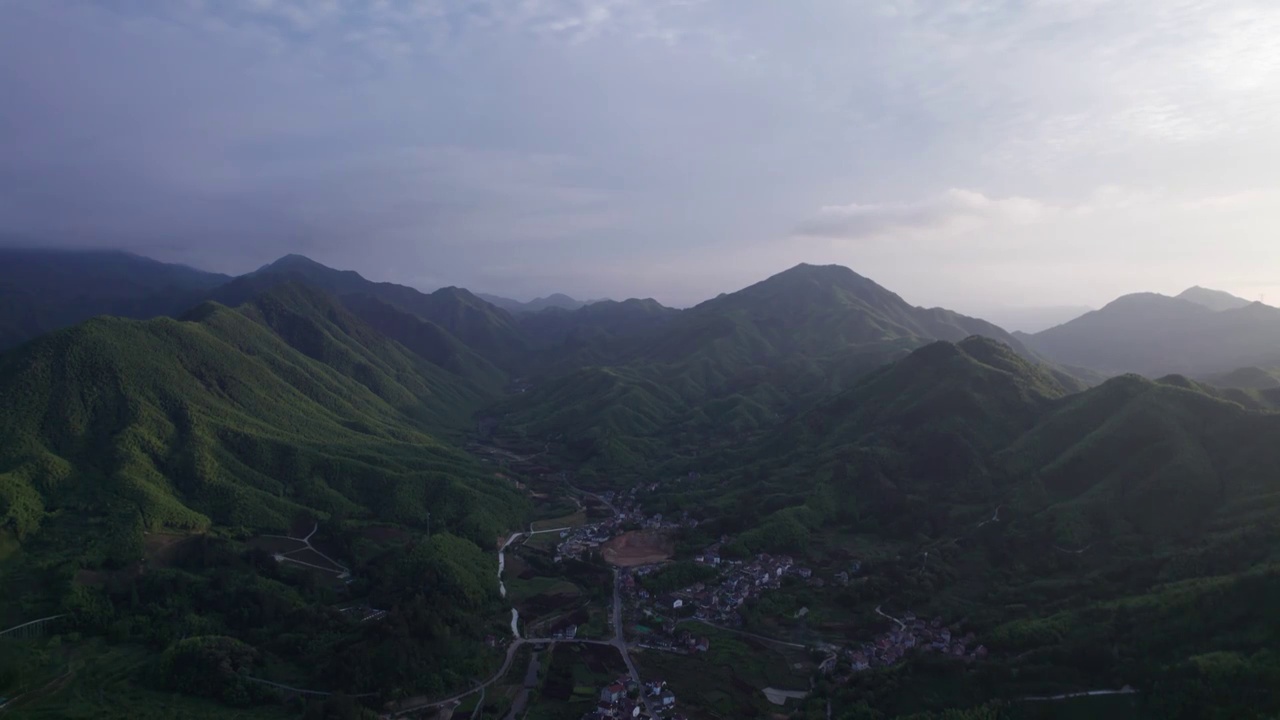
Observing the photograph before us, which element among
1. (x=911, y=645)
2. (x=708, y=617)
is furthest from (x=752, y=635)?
(x=911, y=645)

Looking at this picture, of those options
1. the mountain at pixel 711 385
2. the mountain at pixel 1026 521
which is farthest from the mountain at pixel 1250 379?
the mountain at pixel 711 385

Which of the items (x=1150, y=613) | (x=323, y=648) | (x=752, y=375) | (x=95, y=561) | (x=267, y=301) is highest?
(x=267, y=301)

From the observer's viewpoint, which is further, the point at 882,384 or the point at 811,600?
the point at 882,384

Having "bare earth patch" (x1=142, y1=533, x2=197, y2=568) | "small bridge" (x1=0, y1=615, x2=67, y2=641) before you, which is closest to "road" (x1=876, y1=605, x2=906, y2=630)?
"bare earth patch" (x1=142, y1=533, x2=197, y2=568)

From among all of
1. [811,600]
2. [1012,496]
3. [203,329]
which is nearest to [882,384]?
[1012,496]

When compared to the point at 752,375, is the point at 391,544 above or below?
below

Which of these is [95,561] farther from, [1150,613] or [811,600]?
[1150,613]

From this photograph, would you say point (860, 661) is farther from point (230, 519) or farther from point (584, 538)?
point (230, 519)

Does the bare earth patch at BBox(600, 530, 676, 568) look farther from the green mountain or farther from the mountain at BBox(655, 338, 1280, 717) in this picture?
the green mountain
